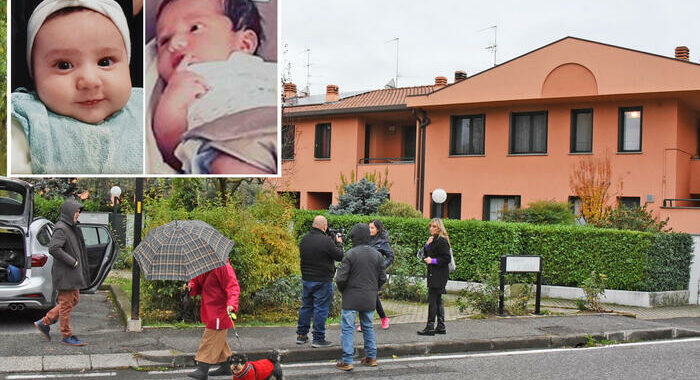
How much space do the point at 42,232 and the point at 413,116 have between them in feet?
60.5

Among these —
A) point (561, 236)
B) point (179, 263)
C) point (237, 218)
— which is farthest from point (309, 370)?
point (561, 236)

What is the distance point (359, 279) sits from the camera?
333 inches

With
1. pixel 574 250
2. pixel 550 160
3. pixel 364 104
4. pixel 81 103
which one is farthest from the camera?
pixel 364 104

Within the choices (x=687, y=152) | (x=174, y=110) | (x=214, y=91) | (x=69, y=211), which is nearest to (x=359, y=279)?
(x=214, y=91)

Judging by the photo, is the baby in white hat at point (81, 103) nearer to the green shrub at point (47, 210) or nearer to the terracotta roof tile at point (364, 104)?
the green shrub at point (47, 210)

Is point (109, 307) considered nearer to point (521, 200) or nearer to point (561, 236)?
point (561, 236)

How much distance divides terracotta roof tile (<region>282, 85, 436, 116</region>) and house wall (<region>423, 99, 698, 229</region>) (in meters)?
2.49

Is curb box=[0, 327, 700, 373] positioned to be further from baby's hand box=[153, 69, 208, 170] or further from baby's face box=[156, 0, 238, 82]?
baby's face box=[156, 0, 238, 82]

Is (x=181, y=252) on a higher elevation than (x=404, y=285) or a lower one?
higher

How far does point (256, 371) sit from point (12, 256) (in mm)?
5911

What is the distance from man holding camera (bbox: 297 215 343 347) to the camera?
932 centimetres

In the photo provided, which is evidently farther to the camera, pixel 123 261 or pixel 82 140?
pixel 123 261

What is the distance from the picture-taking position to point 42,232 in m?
10.5

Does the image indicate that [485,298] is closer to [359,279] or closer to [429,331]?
[429,331]
